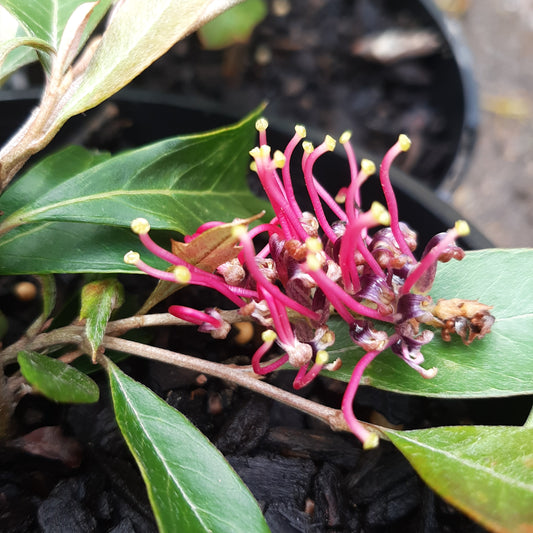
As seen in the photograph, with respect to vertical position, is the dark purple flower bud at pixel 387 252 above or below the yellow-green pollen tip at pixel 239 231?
below

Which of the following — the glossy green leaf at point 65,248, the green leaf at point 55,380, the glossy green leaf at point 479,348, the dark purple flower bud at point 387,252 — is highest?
the glossy green leaf at point 65,248

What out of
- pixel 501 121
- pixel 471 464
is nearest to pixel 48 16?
pixel 471 464

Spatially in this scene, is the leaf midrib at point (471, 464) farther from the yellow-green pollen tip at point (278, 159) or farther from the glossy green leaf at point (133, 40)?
the glossy green leaf at point (133, 40)

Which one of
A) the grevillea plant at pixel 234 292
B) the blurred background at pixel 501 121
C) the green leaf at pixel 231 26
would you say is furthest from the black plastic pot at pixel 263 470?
the blurred background at pixel 501 121

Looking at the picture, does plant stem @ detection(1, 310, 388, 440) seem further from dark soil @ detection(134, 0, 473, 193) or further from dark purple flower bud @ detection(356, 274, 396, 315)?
dark soil @ detection(134, 0, 473, 193)

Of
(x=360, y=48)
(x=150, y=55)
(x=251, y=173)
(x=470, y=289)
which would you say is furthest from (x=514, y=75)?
(x=150, y=55)

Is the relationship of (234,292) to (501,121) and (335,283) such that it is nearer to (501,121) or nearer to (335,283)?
(335,283)

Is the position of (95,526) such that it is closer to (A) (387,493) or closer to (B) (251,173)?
(A) (387,493)
